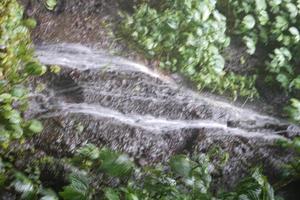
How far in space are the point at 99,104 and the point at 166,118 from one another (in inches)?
25.2

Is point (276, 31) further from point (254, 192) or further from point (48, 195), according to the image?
point (48, 195)

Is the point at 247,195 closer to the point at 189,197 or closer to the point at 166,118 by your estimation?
the point at 189,197

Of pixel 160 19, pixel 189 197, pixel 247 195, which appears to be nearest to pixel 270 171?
pixel 247 195

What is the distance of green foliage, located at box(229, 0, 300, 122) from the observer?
452 centimetres

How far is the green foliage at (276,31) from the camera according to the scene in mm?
4516

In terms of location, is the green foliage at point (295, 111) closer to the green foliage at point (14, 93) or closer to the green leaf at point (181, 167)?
the green leaf at point (181, 167)

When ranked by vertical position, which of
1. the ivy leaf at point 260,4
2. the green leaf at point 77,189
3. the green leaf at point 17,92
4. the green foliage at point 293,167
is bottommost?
the green foliage at point 293,167

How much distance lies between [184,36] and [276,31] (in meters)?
1.18

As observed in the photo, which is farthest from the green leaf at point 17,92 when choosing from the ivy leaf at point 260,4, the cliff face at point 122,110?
the ivy leaf at point 260,4

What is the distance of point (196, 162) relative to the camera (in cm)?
316

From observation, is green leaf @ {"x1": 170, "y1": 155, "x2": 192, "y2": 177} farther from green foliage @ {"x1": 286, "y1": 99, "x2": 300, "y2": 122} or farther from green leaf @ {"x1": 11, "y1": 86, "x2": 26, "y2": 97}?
green foliage @ {"x1": 286, "y1": 99, "x2": 300, "y2": 122}

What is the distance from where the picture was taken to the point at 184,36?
4203 mm

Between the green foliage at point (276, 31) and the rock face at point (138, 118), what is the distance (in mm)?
699

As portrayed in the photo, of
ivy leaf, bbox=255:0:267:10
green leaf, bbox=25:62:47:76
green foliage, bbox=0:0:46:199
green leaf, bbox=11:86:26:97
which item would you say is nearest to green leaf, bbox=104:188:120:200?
green foliage, bbox=0:0:46:199
